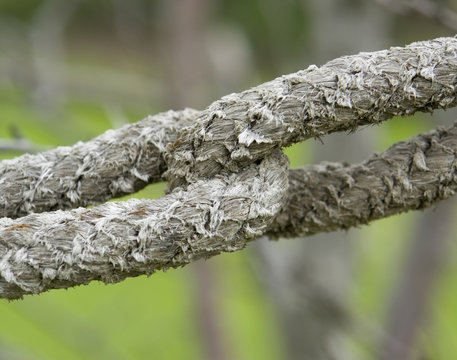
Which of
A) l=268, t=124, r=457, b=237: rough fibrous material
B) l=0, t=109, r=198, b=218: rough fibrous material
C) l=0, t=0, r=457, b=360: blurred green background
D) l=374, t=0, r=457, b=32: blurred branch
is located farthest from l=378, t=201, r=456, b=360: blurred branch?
l=0, t=109, r=198, b=218: rough fibrous material

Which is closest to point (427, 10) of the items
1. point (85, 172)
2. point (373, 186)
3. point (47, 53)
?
point (373, 186)

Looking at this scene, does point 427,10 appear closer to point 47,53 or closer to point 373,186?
point 373,186

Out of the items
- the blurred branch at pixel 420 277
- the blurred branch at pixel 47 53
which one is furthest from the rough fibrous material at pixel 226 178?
the blurred branch at pixel 47 53

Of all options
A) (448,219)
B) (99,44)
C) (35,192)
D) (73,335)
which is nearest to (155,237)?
(35,192)

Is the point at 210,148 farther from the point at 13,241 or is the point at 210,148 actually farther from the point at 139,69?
the point at 139,69

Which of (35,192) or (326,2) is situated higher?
(326,2)

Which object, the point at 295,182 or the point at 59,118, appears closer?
the point at 295,182

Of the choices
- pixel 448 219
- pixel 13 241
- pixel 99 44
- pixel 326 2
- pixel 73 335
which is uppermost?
pixel 99 44
